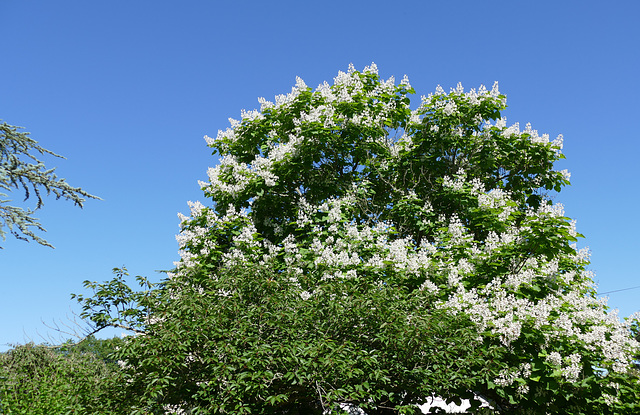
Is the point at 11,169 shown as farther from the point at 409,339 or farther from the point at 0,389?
the point at 409,339

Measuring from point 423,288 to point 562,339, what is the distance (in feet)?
9.23

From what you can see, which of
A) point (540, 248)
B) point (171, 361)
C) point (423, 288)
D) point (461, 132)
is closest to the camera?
point (171, 361)

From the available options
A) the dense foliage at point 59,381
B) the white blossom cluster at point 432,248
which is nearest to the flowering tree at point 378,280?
the white blossom cluster at point 432,248

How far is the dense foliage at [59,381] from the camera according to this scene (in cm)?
802

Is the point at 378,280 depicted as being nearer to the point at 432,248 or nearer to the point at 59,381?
the point at 432,248

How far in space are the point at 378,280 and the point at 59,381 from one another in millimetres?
8345

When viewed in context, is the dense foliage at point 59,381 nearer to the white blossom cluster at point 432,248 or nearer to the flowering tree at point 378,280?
the flowering tree at point 378,280

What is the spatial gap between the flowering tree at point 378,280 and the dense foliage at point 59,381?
3.49 feet

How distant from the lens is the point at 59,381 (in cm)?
1102

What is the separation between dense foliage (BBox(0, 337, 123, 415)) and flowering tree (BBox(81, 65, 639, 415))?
1.06m

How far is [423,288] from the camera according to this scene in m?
9.50

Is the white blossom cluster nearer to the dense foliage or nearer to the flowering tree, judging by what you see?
the flowering tree

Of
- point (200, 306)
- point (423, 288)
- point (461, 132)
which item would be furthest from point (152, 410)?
point (461, 132)

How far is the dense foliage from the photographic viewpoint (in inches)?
316
